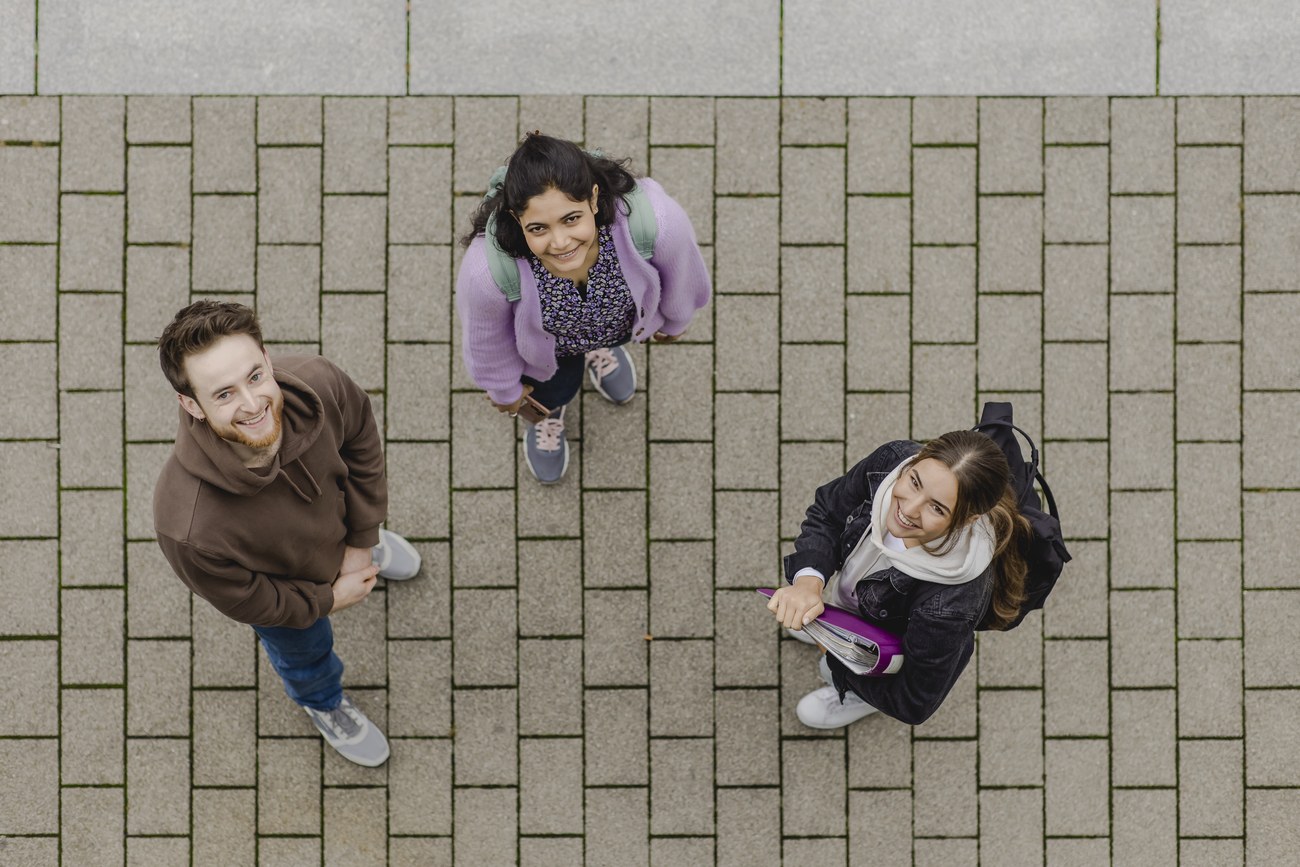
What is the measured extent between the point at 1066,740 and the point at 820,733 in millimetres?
956

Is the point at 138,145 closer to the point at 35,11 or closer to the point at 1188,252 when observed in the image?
the point at 35,11

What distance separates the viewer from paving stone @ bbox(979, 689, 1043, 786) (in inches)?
169

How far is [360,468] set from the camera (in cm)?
331

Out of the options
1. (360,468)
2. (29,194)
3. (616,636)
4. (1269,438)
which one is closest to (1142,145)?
(1269,438)

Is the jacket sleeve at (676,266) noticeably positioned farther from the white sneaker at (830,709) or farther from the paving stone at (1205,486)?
the paving stone at (1205,486)

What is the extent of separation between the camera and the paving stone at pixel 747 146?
438 centimetres

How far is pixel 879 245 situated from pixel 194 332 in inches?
105

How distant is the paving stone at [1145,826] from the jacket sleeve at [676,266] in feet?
8.51

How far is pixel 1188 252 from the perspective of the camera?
4.38 metres

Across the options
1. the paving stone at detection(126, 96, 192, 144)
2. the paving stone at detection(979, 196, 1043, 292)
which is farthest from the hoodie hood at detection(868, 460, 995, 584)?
the paving stone at detection(126, 96, 192, 144)

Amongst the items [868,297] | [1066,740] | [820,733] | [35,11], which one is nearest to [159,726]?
[820,733]

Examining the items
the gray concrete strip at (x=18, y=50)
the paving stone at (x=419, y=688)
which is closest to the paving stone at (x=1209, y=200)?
the paving stone at (x=419, y=688)

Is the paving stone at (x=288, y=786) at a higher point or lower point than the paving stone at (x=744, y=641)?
lower

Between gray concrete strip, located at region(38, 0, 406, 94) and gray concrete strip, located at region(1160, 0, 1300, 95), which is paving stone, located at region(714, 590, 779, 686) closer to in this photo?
gray concrete strip, located at region(38, 0, 406, 94)
